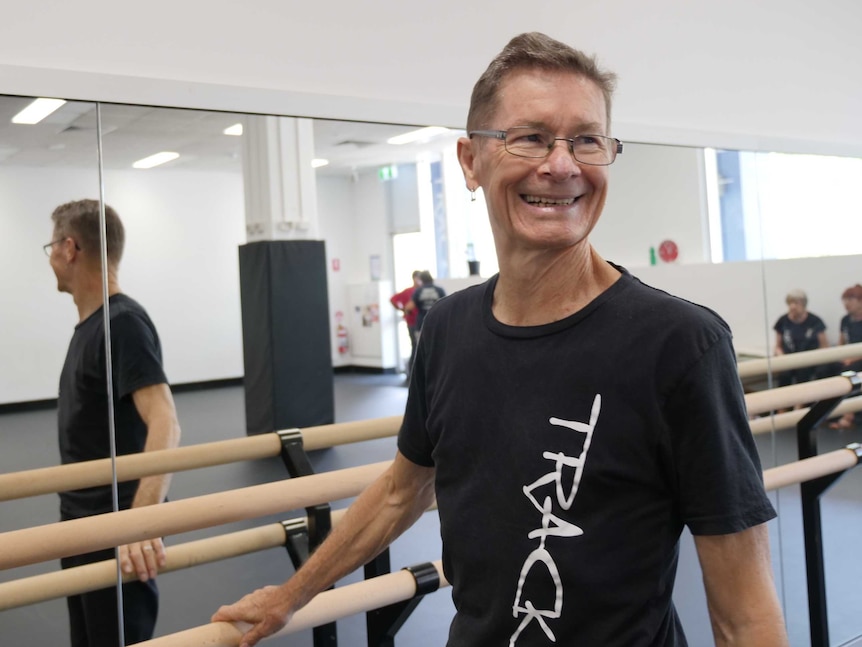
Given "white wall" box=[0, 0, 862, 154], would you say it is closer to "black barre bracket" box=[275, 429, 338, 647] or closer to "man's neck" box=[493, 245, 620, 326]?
"black barre bracket" box=[275, 429, 338, 647]

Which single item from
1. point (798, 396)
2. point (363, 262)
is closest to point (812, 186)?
point (798, 396)

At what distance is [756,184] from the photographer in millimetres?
3156

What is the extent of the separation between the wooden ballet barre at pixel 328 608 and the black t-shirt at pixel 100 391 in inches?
20.3

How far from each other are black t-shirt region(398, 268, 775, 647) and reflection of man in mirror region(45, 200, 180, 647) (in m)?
0.94

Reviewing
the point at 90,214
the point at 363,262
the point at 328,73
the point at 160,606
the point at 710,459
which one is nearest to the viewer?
the point at 710,459

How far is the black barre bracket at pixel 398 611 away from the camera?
162cm

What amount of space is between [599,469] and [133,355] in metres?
1.16

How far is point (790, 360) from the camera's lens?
117 inches

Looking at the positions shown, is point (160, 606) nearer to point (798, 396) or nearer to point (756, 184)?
point (798, 396)

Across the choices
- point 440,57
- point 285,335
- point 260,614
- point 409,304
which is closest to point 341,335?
point 285,335

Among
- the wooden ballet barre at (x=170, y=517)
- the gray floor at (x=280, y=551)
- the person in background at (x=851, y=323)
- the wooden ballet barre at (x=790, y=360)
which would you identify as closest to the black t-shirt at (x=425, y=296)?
the gray floor at (x=280, y=551)

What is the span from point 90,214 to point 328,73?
2.21 feet

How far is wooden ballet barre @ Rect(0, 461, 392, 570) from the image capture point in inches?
45.9

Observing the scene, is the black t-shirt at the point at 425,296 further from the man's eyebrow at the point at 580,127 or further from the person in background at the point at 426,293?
the man's eyebrow at the point at 580,127
